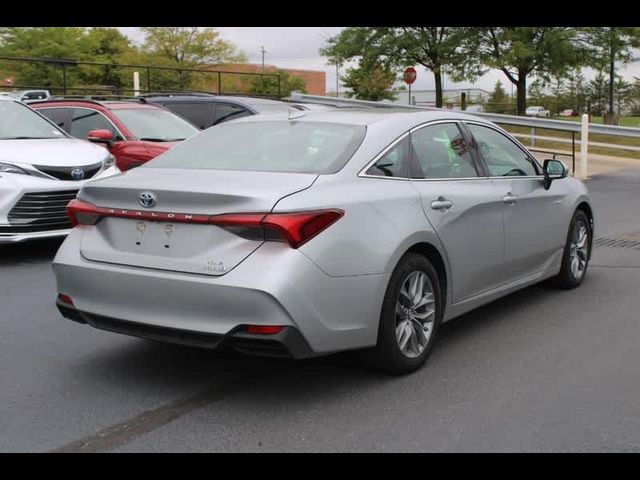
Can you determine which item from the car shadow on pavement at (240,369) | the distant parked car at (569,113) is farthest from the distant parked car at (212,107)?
the distant parked car at (569,113)

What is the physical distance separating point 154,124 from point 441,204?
23.8 feet

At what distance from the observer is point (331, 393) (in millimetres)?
4410

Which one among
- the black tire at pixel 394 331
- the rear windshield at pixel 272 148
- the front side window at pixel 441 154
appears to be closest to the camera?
the black tire at pixel 394 331

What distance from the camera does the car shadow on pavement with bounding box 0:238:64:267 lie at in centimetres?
825

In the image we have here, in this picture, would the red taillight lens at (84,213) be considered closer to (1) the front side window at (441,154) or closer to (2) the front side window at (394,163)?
(2) the front side window at (394,163)

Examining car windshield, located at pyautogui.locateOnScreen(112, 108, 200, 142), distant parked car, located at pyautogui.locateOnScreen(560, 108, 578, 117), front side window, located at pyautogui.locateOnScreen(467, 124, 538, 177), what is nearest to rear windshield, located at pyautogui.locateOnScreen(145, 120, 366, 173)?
front side window, located at pyautogui.locateOnScreen(467, 124, 538, 177)

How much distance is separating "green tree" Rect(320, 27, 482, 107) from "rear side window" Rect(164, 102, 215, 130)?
22481mm

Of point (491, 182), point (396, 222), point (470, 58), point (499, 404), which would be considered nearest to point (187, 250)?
point (396, 222)

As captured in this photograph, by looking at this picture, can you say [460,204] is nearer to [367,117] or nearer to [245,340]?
[367,117]

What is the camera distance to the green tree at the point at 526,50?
31922 mm

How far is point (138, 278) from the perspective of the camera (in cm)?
421

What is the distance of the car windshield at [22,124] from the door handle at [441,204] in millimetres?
5804

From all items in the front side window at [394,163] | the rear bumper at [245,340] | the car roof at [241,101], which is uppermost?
the car roof at [241,101]

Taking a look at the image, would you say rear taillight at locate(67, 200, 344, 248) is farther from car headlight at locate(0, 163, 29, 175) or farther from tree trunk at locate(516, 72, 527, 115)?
tree trunk at locate(516, 72, 527, 115)
